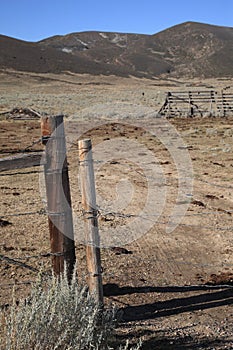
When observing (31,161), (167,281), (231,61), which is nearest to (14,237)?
(167,281)

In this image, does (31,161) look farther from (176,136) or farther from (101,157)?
(176,136)

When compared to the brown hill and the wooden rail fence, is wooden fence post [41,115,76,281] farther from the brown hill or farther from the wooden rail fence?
the brown hill

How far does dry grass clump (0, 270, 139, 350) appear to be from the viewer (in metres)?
3.03

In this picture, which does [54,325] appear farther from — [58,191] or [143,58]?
[143,58]

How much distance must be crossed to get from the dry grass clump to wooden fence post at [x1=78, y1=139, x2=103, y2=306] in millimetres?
413

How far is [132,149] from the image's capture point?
1416 centimetres

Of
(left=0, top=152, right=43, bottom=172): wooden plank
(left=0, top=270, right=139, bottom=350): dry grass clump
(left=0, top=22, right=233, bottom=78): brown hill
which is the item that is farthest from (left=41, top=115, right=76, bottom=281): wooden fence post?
(left=0, top=22, right=233, bottom=78): brown hill

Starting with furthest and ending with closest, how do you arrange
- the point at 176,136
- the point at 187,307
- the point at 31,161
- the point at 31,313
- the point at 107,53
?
the point at 107,53 → the point at 176,136 → the point at 187,307 → the point at 31,161 → the point at 31,313

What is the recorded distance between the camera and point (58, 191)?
3.78m

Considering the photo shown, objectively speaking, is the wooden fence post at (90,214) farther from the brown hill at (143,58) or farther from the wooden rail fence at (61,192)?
the brown hill at (143,58)

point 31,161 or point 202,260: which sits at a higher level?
point 31,161

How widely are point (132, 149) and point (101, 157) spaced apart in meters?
1.72

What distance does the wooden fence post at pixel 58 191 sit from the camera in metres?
3.73

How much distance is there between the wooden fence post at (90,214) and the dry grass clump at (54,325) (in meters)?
0.41
